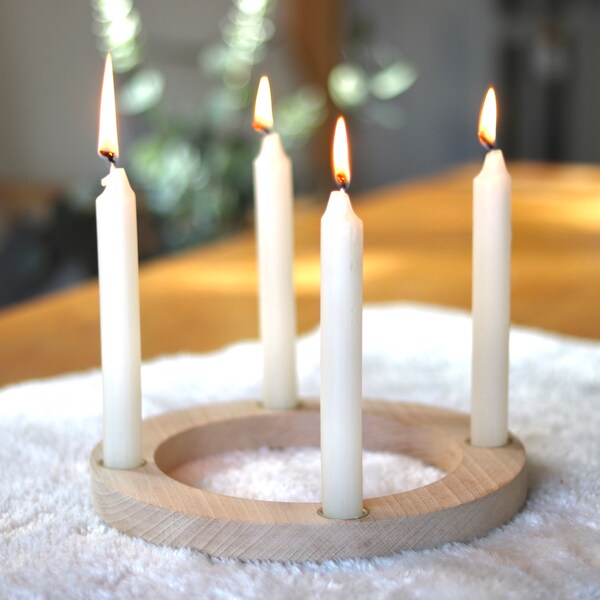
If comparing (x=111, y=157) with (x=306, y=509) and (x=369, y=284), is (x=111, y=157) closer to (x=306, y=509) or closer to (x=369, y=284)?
(x=306, y=509)

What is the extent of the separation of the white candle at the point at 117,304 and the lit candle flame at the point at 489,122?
0.71 ft

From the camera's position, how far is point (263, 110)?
0.68 metres

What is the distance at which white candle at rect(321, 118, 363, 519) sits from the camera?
513 millimetres

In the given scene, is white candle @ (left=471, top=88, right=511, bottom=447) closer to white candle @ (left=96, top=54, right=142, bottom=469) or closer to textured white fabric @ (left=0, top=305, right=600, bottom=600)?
textured white fabric @ (left=0, top=305, right=600, bottom=600)

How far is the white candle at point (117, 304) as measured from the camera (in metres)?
0.59

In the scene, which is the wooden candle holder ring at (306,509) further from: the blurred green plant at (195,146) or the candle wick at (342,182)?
the blurred green plant at (195,146)

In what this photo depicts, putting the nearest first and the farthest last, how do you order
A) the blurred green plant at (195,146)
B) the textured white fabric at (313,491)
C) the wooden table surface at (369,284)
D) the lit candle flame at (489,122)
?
the textured white fabric at (313,491) → the lit candle flame at (489,122) → the wooden table surface at (369,284) → the blurred green plant at (195,146)

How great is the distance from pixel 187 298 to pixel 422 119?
12.3ft

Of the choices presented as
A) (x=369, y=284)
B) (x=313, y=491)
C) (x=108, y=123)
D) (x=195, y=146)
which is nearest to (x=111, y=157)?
(x=108, y=123)

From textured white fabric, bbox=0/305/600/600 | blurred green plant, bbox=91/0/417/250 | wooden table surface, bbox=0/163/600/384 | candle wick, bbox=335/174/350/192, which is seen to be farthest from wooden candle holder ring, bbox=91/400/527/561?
blurred green plant, bbox=91/0/417/250

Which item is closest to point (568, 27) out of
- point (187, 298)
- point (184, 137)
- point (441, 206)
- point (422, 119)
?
point (422, 119)

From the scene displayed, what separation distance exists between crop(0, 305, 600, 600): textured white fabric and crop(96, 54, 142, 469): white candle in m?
0.05

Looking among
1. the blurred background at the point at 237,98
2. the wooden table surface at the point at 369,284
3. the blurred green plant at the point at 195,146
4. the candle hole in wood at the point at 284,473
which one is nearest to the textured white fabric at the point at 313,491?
the candle hole in wood at the point at 284,473

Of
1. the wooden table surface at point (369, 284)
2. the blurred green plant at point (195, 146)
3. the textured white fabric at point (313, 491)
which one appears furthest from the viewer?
the blurred green plant at point (195, 146)
